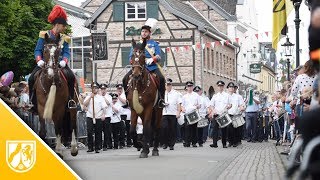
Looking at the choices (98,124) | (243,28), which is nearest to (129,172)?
(98,124)

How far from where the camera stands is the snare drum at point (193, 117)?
26078 mm

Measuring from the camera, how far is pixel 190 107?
87.9 feet

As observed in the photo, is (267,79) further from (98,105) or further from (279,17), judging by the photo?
(279,17)

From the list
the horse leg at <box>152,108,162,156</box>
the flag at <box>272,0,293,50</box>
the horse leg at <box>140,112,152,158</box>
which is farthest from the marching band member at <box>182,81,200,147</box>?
the horse leg at <box>140,112,152,158</box>

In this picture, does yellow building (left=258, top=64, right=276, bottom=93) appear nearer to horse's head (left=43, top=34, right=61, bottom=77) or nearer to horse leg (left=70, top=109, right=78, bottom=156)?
horse leg (left=70, top=109, right=78, bottom=156)

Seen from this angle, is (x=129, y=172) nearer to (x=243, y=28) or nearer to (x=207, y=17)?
(x=207, y=17)

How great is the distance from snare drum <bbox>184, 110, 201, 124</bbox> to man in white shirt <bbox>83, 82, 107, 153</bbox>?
334 centimetres

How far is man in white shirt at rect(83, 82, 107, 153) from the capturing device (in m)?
22.8

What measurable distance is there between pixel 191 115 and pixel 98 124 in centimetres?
393

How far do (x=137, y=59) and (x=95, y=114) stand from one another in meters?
6.81

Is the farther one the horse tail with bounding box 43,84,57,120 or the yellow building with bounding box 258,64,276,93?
the yellow building with bounding box 258,64,276,93

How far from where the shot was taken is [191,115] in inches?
1029

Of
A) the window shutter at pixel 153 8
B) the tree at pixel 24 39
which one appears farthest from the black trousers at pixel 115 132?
the window shutter at pixel 153 8

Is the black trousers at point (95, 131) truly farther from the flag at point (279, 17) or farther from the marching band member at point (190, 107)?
the flag at point (279, 17)
